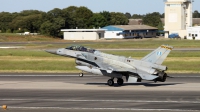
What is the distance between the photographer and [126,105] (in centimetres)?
2444

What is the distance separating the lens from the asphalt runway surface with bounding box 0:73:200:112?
23670mm

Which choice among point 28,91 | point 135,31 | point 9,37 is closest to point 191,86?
point 28,91

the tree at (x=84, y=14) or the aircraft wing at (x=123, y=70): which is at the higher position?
the tree at (x=84, y=14)

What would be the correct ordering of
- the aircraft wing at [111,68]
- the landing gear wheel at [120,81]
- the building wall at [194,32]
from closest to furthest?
the aircraft wing at [111,68], the landing gear wheel at [120,81], the building wall at [194,32]

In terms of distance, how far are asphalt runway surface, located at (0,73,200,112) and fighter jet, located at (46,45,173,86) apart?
34.7 inches

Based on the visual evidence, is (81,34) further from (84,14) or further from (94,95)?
(94,95)

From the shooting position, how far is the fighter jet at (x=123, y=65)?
3092 centimetres

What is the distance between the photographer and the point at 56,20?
140 meters

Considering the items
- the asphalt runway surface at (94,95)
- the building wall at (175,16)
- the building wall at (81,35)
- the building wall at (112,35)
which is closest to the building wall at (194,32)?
the building wall at (175,16)

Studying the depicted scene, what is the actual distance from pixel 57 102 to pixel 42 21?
405ft

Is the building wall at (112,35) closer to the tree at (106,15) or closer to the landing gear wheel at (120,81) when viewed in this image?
the tree at (106,15)

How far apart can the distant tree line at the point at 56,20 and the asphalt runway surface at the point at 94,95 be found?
101 meters

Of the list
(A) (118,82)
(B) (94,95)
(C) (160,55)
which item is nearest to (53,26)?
(A) (118,82)

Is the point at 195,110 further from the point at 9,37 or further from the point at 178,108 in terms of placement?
the point at 9,37
